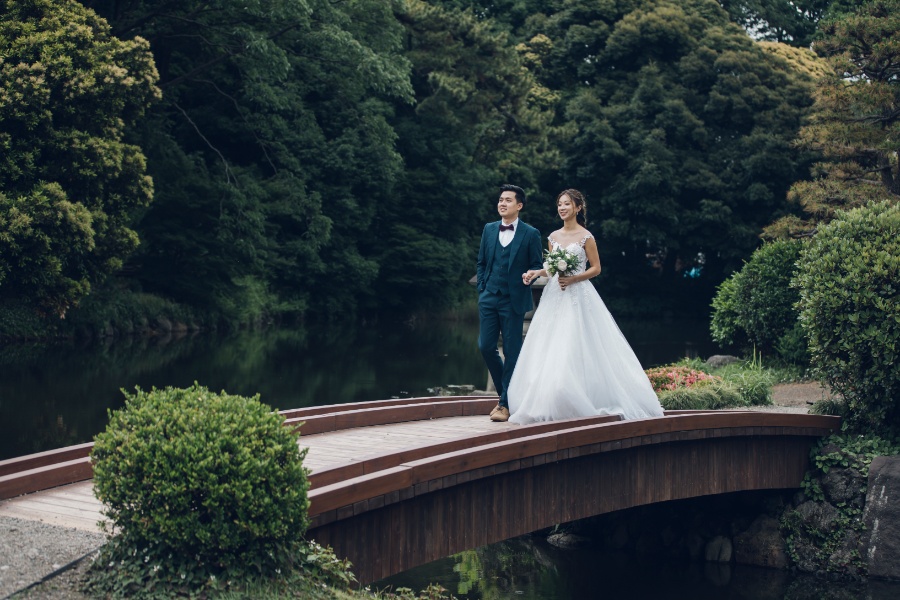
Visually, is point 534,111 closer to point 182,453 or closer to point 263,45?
point 263,45

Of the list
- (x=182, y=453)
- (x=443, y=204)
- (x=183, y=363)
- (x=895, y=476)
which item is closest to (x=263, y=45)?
(x=183, y=363)

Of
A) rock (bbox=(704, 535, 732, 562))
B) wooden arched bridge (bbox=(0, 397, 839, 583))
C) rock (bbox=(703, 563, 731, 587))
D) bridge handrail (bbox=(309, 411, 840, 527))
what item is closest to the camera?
bridge handrail (bbox=(309, 411, 840, 527))

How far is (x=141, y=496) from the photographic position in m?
5.48

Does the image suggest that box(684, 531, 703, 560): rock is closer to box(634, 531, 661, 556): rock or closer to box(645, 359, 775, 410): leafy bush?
box(634, 531, 661, 556): rock

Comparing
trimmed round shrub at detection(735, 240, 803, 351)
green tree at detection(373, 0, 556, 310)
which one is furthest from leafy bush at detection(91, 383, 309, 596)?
green tree at detection(373, 0, 556, 310)

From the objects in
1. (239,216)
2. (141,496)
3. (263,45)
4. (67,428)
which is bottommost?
(67,428)

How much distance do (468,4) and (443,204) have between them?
39.8 feet

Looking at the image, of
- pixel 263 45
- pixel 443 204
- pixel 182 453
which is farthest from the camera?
pixel 443 204

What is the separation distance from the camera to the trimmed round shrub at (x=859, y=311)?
1082 cm

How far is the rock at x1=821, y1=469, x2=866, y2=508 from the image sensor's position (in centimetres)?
1108

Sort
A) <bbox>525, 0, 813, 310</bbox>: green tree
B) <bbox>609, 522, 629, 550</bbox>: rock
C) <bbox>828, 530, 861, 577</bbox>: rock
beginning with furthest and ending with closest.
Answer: <bbox>525, 0, 813, 310</bbox>: green tree → <bbox>609, 522, 629, 550</bbox>: rock → <bbox>828, 530, 861, 577</bbox>: rock

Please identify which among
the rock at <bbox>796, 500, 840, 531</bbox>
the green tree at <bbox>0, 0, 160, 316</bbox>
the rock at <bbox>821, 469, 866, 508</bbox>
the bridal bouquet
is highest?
the green tree at <bbox>0, 0, 160, 316</bbox>

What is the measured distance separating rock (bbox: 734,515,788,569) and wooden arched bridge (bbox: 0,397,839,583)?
0.57 m

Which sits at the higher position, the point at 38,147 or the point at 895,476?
the point at 38,147
